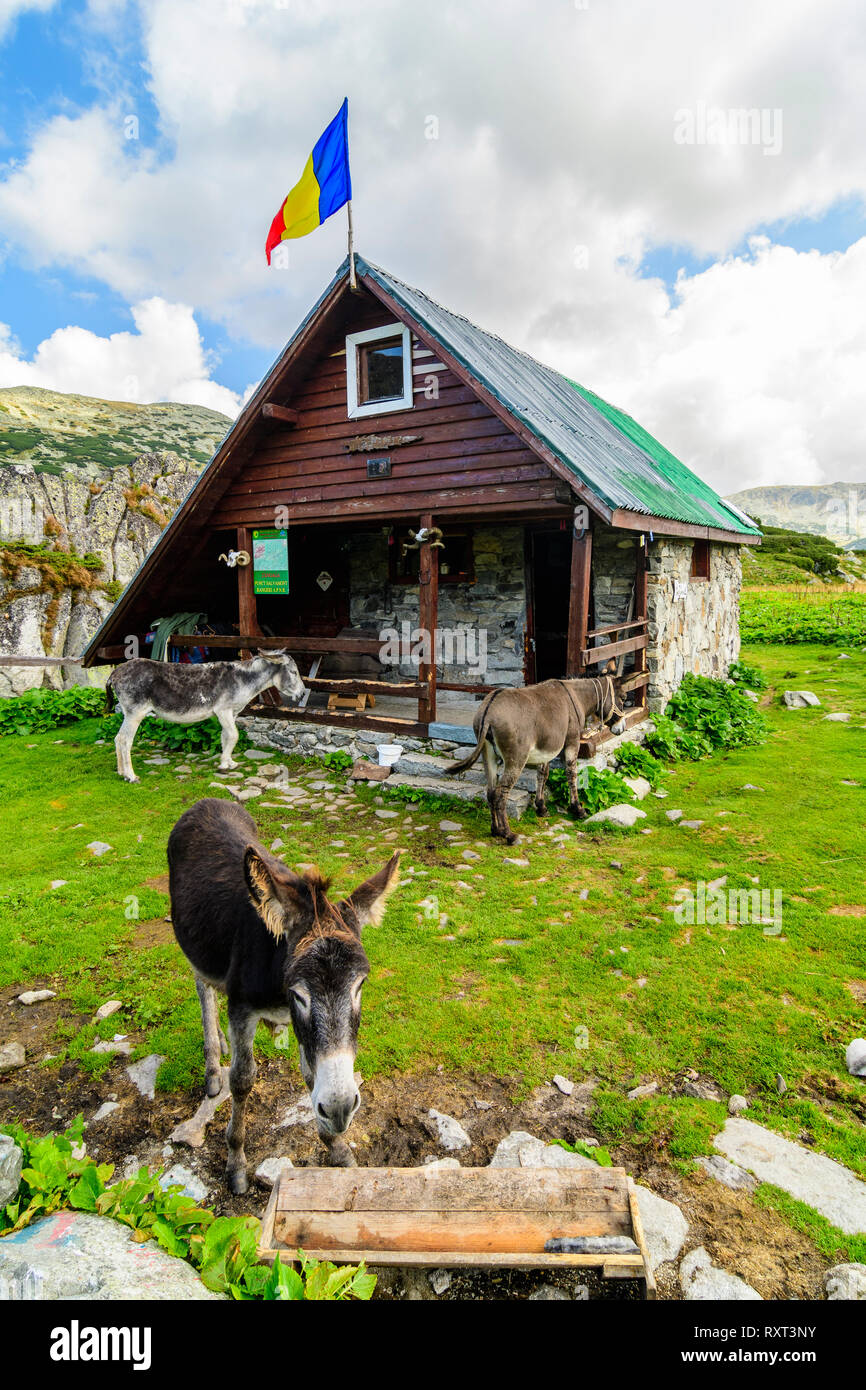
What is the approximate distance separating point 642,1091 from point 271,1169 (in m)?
2.26

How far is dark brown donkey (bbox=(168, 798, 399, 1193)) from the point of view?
255 cm

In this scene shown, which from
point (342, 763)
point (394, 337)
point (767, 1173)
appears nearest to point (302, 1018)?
point (767, 1173)

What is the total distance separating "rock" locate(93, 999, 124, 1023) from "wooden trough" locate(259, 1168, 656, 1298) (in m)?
2.67

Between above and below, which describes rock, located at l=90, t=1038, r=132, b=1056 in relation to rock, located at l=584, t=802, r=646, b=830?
below

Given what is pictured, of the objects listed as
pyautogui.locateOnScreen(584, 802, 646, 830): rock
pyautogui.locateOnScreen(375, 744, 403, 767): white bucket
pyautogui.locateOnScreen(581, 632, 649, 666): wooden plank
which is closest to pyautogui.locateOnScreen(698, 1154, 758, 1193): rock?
pyautogui.locateOnScreen(584, 802, 646, 830): rock

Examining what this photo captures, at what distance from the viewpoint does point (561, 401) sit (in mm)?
12656

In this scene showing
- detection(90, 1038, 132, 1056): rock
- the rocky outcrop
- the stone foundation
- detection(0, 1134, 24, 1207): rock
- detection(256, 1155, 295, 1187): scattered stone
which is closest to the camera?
detection(0, 1134, 24, 1207): rock

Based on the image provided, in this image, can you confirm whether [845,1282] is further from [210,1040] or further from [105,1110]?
[105,1110]

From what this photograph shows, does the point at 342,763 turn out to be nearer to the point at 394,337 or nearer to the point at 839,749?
the point at 394,337

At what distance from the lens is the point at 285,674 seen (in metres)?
11.4

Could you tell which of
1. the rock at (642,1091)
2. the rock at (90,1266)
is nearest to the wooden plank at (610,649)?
the rock at (642,1091)

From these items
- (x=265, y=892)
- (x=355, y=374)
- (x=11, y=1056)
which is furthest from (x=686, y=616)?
(x=11, y=1056)

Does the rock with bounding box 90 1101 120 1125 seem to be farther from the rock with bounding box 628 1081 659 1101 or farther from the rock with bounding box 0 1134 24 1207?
the rock with bounding box 628 1081 659 1101
